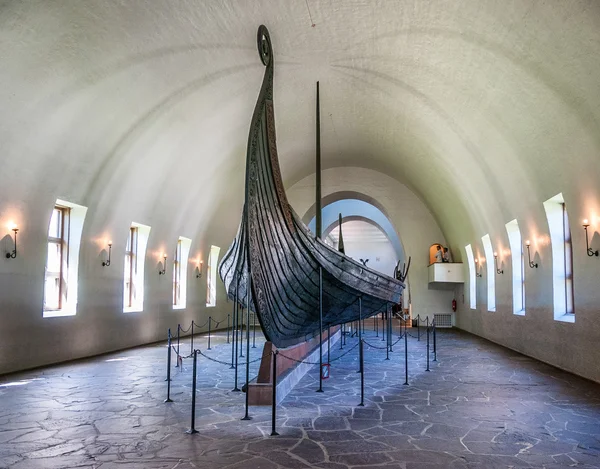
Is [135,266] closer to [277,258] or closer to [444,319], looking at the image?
[277,258]

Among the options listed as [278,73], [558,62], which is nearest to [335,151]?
[278,73]

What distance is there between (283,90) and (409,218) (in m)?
10.7

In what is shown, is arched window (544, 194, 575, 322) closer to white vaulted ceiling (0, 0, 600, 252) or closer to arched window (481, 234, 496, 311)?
white vaulted ceiling (0, 0, 600, 252)

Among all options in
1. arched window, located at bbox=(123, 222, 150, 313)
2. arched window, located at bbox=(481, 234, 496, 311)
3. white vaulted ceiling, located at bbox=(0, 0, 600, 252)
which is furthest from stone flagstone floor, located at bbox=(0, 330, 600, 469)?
arched window, located at bbox=(481, 234, 496, 311)

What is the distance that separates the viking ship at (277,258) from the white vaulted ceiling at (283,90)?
2593 millimetres

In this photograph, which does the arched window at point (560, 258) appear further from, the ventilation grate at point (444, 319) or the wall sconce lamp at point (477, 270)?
the ventilation grate at point (444, 319)

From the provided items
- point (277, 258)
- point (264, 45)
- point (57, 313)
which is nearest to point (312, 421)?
point (277, 258)

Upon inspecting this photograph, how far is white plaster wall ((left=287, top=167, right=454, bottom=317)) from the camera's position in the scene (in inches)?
862

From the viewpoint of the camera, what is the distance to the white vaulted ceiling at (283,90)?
7523 mm

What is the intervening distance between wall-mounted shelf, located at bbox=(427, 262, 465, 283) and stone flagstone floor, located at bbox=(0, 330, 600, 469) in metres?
9.90

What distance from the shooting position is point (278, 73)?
1203 centimetres

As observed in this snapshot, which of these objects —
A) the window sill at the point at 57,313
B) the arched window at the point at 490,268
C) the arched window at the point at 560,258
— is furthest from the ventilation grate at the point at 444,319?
the window sill at the point at 57,313

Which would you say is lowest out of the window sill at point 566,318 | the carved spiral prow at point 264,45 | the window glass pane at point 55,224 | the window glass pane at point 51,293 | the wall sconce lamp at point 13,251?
the window sill at point 566,318

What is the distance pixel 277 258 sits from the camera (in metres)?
7.59
